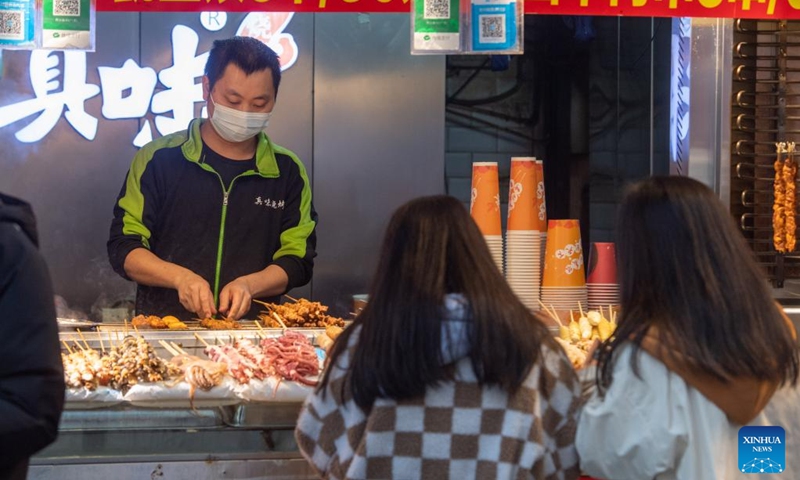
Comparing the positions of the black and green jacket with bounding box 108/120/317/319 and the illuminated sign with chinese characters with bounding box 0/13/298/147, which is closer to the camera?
the black and green jacket with bounding box 108/120/317/319

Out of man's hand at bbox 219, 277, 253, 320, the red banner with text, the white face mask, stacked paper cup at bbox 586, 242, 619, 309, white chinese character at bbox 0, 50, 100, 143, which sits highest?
the red banner with text

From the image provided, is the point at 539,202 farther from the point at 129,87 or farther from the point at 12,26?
the point at 129,87

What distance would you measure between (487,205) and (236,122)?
139 cm

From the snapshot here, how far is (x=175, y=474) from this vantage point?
2.76m

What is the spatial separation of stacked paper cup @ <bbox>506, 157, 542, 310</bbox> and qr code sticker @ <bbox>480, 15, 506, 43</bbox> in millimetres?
463

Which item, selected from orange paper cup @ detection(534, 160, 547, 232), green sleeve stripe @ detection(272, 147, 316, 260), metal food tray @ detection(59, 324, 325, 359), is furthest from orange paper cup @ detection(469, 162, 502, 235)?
green sleeve stripe @ detection(272, 147, 316, 260)

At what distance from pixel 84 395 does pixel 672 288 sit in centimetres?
159

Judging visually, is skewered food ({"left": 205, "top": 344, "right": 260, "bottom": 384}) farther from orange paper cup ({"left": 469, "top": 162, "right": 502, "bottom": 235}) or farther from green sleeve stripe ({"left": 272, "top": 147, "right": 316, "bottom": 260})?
green sleeve stripe ({"left": 272, "top": 147, "right": 316, "bottom": 260})

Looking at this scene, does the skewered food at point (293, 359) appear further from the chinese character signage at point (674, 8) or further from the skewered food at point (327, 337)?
the chinese character signage at point (674, 8)

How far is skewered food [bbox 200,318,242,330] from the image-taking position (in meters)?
3.72

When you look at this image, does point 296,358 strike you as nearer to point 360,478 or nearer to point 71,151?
point 360,478

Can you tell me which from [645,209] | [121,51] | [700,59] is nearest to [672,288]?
[645,209]

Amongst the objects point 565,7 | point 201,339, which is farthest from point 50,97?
point 565,7

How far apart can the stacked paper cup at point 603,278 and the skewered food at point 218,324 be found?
4.28ft
